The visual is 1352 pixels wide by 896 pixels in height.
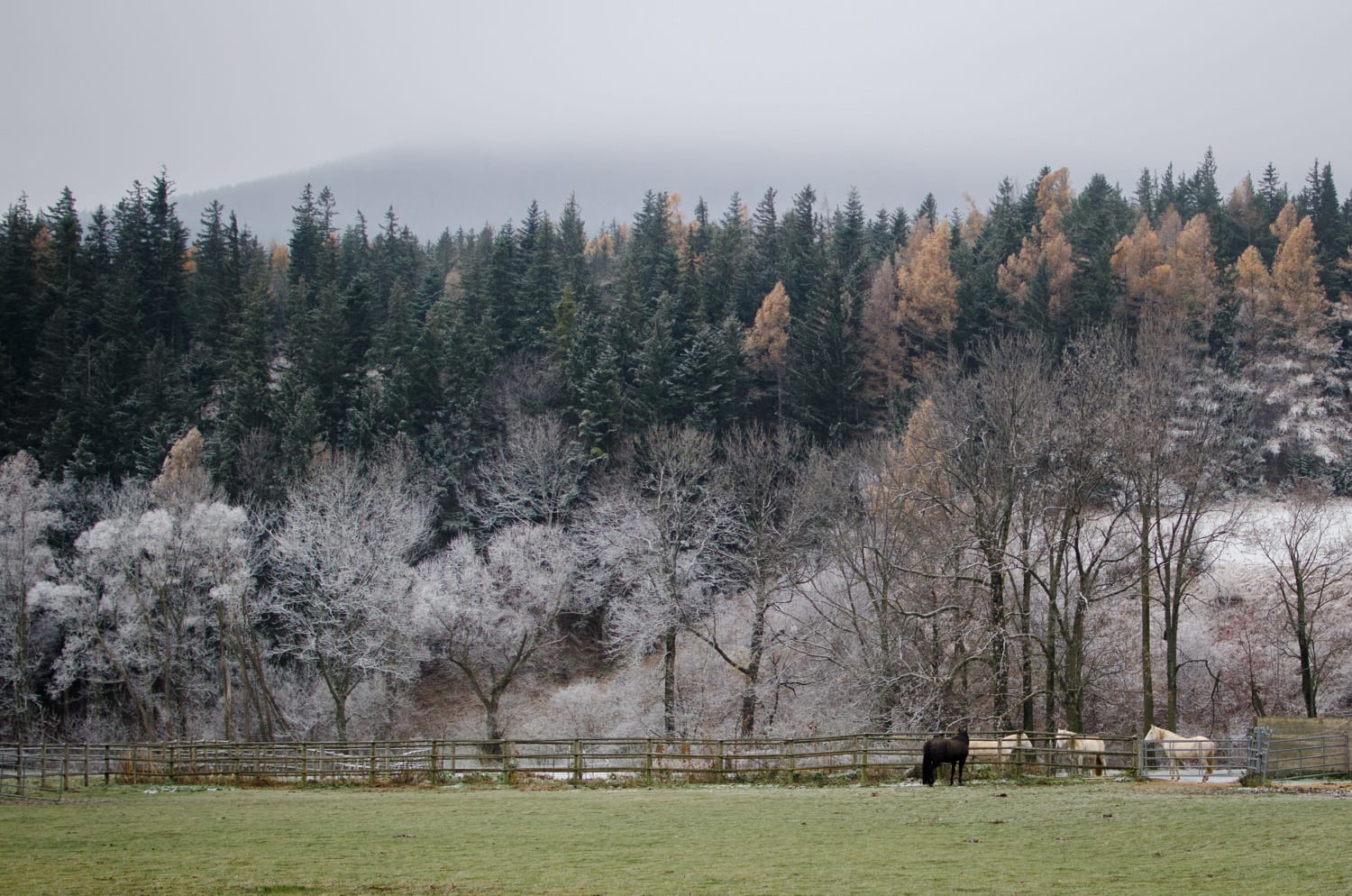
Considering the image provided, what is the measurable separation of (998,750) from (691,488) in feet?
92.5

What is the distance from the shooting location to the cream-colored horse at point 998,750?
92.1 feet

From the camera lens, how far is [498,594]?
5541 centimetres

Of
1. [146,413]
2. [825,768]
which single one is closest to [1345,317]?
[825,768]

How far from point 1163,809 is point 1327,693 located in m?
37.7

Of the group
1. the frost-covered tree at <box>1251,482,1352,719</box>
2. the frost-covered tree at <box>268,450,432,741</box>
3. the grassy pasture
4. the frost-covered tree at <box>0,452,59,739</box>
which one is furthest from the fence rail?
the frost-covered tree at <box>0,452,59,739</box>

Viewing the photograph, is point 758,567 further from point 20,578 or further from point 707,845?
point 20,578

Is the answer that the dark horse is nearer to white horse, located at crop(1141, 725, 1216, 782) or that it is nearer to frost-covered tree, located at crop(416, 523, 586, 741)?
white horse, located at crop(1141, 725, 1216, 782)

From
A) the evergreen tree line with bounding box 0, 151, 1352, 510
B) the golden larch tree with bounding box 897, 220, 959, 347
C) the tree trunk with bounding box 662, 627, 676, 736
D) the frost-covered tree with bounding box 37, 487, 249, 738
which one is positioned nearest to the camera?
the tree trunk with bounding box 662, 627, 676, 736

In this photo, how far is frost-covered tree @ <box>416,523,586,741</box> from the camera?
53.8m

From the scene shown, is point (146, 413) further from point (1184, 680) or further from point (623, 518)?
point (1184, 680)

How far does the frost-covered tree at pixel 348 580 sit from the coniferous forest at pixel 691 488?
0.25 metres

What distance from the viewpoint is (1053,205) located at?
10131 centimetres

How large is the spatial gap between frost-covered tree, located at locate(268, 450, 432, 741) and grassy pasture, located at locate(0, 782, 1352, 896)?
91.2ft

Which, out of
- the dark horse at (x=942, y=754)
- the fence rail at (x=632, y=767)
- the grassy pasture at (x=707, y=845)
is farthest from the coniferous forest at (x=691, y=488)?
the grassy pasture at (x=707, y=845)
